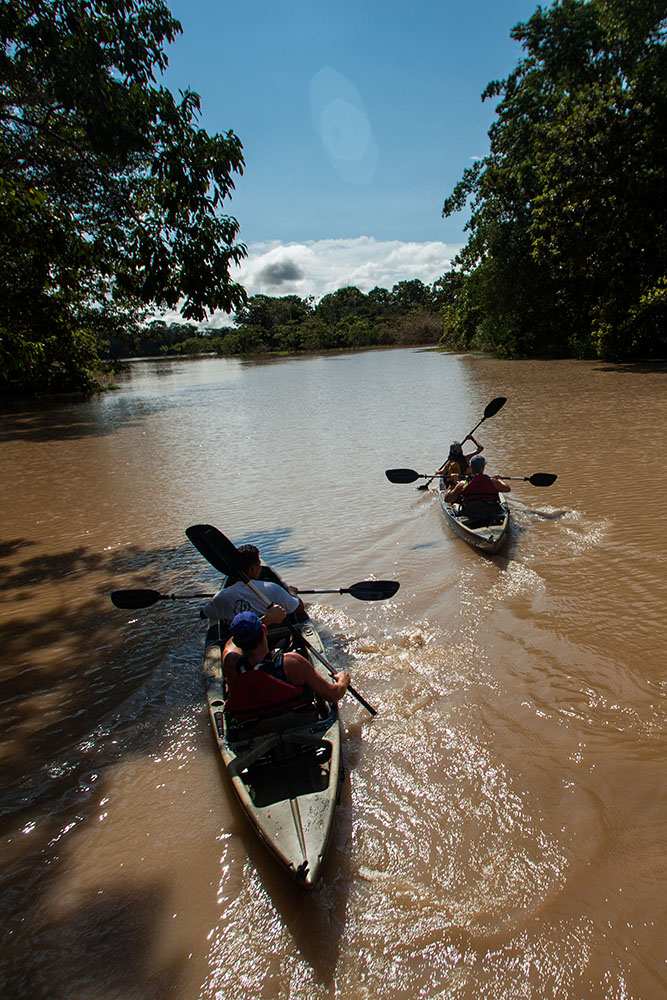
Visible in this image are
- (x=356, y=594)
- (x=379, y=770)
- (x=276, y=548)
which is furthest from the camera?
(x=276, y=548)

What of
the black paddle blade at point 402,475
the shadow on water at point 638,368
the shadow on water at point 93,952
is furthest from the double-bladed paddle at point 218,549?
the shadow on water at point 638,368

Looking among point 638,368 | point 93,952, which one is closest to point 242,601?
point 93,952

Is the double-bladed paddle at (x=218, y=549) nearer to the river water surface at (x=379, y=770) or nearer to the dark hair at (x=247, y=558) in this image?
the dark hair at (x=247, y=558)

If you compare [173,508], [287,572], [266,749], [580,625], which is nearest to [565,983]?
[266,749]

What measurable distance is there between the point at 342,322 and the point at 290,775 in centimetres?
10748

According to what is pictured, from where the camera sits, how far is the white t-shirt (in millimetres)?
5102

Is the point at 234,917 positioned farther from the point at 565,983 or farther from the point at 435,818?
the point at 565,983

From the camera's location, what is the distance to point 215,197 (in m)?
6.02

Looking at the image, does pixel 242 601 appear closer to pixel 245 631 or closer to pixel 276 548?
pixel 245 631

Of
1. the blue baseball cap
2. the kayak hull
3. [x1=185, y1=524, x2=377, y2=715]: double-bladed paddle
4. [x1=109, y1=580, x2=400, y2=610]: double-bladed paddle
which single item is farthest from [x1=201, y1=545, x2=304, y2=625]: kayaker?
the kayak hull

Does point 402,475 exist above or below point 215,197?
below

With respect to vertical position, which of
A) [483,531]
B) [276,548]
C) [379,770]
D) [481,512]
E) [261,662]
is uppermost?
[261,662]

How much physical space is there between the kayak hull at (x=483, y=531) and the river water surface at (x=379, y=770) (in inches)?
9.7

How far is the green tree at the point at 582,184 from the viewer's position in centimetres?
2356
